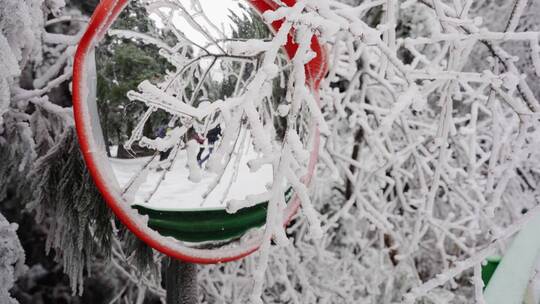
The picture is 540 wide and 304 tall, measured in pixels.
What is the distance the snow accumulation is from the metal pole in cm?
35

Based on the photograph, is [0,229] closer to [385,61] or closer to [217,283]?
[385,61]

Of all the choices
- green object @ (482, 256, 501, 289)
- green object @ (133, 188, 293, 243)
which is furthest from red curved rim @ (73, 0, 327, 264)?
green object @ (482, 256, 501, 289)

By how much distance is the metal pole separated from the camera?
1.74 metres

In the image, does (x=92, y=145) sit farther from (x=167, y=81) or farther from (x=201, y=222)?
(x=201, y=222)

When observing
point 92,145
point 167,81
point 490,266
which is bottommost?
point 490,266

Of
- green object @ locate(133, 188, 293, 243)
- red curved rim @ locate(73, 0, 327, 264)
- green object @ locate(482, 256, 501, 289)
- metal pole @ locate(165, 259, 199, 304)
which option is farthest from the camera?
green object @ locate(482, 256, 501, 289)

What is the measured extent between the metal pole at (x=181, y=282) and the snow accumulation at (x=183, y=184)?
345 mm

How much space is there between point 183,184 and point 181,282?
493mm

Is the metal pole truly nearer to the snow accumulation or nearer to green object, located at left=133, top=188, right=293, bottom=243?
green object, located at left=133, top=188, right=293, bottom=243

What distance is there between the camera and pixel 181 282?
1752 mm

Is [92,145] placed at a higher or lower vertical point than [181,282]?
higher

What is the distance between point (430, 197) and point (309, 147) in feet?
1.80

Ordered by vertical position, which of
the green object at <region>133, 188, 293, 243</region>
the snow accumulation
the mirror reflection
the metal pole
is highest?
the mirror reflection

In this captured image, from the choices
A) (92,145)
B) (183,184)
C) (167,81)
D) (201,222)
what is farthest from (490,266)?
(92,145)
